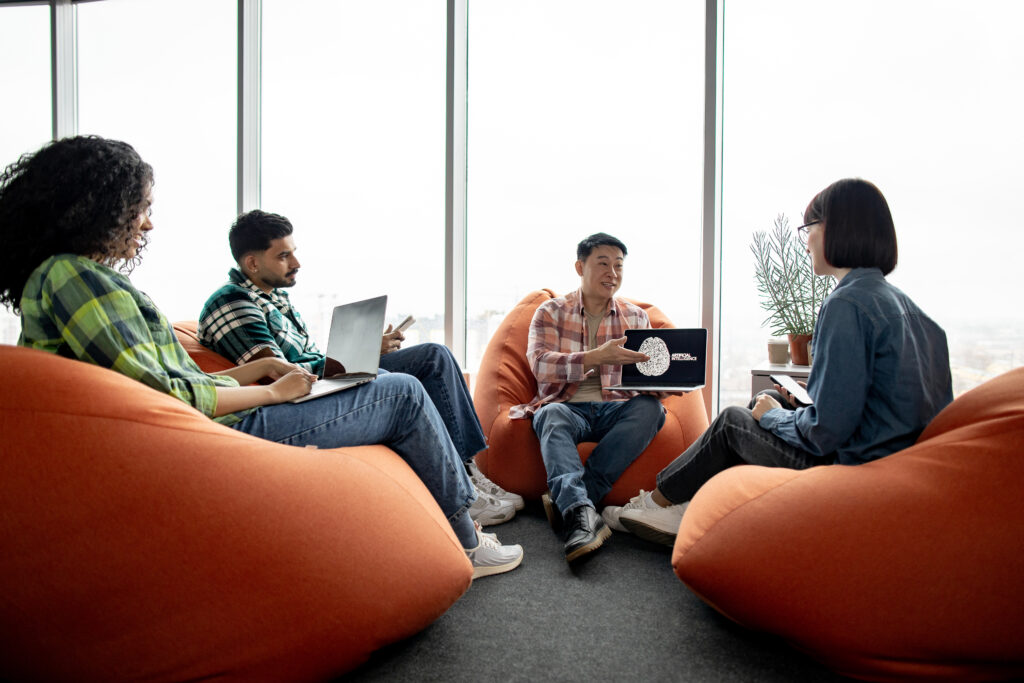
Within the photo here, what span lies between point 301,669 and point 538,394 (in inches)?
59.9

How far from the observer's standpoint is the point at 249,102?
3.59m

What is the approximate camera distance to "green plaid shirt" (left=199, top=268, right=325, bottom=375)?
6.20ft

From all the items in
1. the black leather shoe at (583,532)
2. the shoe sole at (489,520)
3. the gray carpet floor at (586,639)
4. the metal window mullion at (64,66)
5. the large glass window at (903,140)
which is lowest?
the gray carpet floor at (586,639)

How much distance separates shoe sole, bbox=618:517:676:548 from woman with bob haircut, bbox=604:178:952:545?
1.37 feet

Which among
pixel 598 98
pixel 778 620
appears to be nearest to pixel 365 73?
pixel 598 98

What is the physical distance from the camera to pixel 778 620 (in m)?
1.18

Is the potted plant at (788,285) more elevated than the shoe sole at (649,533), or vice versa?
the potted plant at (788,285)

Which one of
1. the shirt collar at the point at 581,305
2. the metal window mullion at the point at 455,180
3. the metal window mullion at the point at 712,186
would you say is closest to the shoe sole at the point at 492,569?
the shirt collar at the point at 581,305

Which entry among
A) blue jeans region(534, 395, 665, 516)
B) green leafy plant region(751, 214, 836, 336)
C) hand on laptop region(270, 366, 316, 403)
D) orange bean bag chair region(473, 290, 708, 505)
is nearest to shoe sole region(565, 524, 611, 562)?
blue jeans region(534, 395, 665, 516)

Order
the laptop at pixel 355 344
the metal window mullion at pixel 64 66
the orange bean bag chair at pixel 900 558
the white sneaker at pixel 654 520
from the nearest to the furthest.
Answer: the orange bean bag chair at pixel 900 558
the laptop at pixel 355 344
the white sneaker at pixel 654 520
the metal window mullion at pixel 64 66

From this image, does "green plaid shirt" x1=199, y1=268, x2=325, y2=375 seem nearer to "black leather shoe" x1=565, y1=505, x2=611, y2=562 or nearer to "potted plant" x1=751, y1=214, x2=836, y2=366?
"black leather shoe" x1=565, y1=505, x2=611, y2=562

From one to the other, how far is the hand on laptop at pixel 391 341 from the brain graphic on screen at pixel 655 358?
920mm

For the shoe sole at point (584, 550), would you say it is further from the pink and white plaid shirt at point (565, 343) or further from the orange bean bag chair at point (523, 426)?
the pink and white plaid shirt at point (565, 343)

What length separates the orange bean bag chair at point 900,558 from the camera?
1073 millimetres
